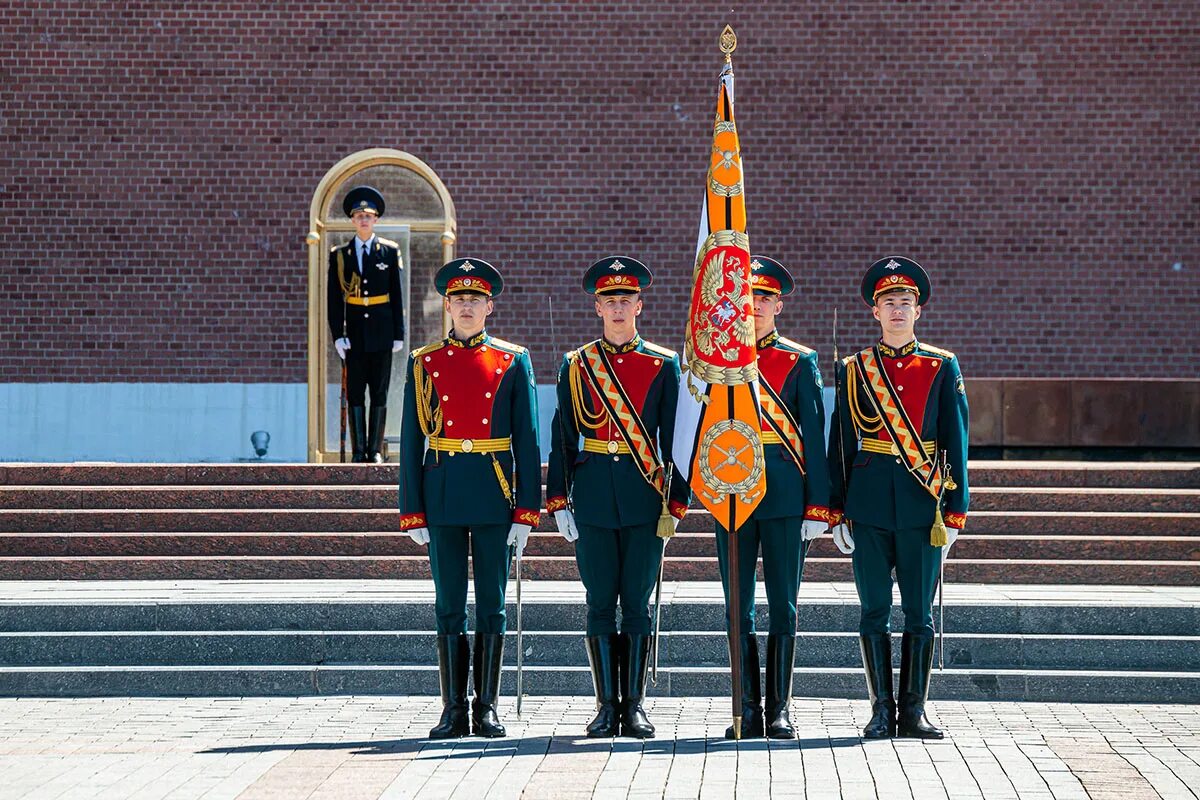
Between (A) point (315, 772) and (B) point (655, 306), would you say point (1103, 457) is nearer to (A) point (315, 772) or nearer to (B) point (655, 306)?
(B) point (655, 306)

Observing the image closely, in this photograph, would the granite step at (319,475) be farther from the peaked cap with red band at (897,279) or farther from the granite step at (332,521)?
the peaked cap with red band at (897,279)

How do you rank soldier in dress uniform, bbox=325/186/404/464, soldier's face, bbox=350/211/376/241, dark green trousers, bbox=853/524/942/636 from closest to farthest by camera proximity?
dark green trousers, bbox=853/524/942/636, soldier's face, bbox=350/211/376/241, soldier in dress uniform, bbox=325/186/404/464

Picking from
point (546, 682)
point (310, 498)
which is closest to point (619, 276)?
point (546, 682)

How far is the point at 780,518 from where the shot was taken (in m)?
7.21

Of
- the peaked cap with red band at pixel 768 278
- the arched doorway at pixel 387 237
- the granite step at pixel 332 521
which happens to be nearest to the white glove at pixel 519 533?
the peaked cap with red band at pixel 768 278

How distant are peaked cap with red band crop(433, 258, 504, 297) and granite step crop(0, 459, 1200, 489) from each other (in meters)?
4.55

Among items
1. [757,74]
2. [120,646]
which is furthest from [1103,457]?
[120,646]

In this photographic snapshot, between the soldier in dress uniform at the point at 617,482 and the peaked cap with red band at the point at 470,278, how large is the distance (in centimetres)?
43

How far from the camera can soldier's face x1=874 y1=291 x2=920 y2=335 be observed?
7.38m

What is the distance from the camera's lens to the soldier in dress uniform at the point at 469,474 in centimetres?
725

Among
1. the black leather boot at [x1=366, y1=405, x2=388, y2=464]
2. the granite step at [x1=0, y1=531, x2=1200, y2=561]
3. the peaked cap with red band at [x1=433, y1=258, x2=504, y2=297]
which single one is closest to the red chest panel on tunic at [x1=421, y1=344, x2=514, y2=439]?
the peaked cap with red band at [x1=433, y1=258, x2=504, y2=297]

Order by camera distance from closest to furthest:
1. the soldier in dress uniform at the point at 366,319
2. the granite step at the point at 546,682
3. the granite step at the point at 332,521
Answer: the granite step at the point at 546,682, the granite step at the point at 332,521, the soldier in dress uniform at the point at 366,319

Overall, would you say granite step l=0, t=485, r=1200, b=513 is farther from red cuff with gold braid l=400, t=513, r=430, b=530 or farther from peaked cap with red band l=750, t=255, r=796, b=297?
peaked cap with red band l=750, t=255, r=796, b=297

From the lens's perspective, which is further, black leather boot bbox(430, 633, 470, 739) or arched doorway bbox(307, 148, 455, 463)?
arched doorway bbox(307, 148, 455, 463)
